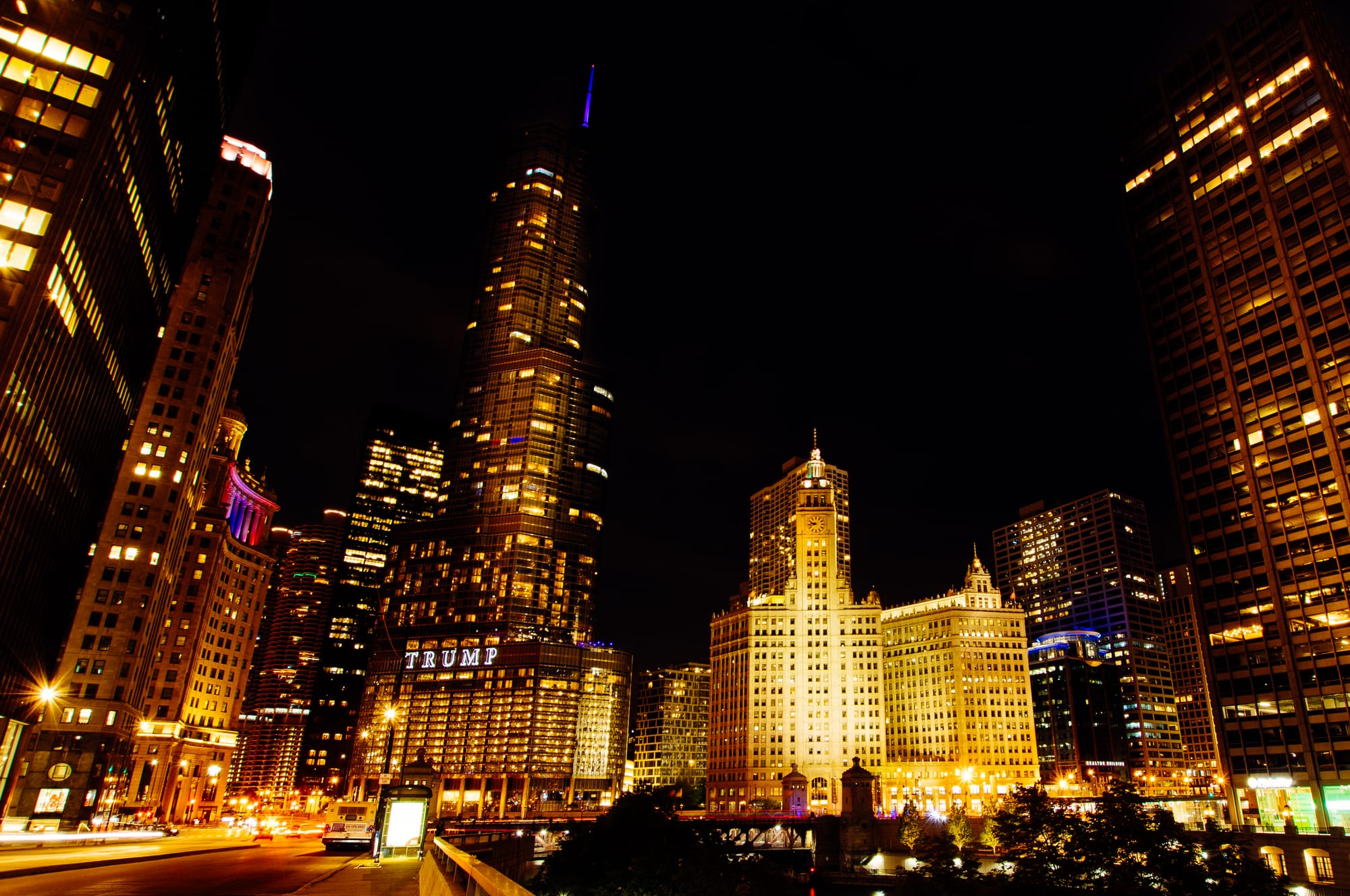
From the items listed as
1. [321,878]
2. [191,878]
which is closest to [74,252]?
→ [191,878]

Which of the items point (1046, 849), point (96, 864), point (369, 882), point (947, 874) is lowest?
point (947, 874)

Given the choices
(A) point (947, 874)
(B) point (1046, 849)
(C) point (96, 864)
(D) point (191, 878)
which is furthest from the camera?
(A) point (947, 874)

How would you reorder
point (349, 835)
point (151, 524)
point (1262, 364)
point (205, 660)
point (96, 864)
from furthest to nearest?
point (205, 660), point (151, 524), point (1262, 364), point (349, 835), point (96, 864)

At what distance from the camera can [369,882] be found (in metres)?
30.4

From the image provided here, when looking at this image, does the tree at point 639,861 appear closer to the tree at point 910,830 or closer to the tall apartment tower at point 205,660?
the tree at point 910,830

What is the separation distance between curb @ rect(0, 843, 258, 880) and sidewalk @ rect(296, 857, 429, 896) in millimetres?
9754

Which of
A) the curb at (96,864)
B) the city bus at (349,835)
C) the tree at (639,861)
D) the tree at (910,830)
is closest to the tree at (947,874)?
the tree at (639,861)

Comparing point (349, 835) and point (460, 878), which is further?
point (349, 835)

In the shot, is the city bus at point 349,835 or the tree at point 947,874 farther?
the tree at point 947,874

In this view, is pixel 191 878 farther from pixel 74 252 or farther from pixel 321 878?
pixel 74 252

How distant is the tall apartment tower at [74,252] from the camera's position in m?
63.4

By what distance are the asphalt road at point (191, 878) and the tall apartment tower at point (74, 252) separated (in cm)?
4215

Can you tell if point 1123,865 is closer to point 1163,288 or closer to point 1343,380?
point 1343,380

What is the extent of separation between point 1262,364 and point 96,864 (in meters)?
140
